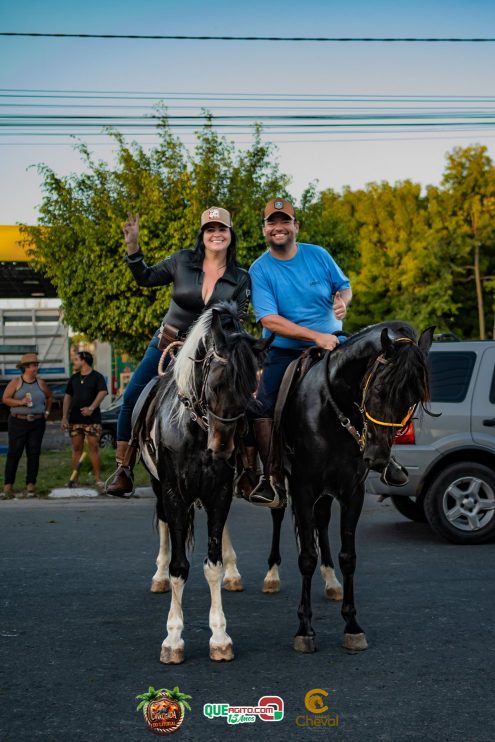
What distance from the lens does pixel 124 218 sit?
84.3ft

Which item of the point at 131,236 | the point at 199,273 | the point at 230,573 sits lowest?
the point at 230,573

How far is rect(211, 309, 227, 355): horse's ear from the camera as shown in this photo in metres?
4.87

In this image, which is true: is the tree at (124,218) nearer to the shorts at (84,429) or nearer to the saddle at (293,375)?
the shorts at (84,429)

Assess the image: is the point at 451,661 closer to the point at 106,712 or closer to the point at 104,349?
the point at 106,712

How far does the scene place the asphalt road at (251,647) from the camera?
4.14 meters

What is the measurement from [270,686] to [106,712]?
0.87m

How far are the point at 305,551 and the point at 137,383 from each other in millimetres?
2094

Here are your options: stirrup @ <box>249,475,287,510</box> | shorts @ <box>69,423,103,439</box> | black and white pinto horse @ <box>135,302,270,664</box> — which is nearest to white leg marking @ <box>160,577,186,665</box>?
black and white pinto horse @ <box>135,302,270,664</box>

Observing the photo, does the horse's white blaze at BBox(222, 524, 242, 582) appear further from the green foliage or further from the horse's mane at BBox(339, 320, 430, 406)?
the green foliage

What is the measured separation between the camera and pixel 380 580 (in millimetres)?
7332

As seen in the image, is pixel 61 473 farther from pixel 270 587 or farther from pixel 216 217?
pixel 216 217

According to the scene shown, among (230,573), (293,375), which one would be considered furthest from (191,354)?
(230,573)

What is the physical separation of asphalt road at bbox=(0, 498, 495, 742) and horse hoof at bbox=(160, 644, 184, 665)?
0.22 feet

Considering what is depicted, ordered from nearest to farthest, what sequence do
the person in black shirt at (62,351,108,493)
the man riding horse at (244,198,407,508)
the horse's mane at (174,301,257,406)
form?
the horse's mane at (174,301,257,406) < the man riding horse at (244,198,407,508) < the person in black shirt at (62,351,108,493)
